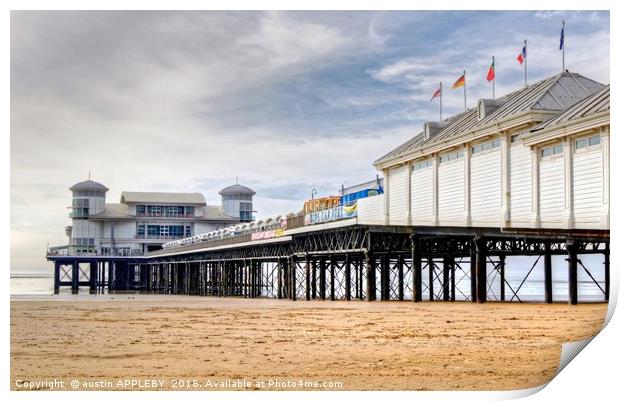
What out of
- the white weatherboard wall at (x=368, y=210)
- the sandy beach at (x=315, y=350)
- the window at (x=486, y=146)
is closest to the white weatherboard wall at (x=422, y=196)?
the window at (x=486, y=146)

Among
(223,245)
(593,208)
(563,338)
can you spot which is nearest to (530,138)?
(593,208)

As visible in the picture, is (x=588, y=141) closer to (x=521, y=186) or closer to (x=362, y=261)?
(x=521, y=186)

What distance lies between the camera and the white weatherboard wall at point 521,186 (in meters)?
27.7

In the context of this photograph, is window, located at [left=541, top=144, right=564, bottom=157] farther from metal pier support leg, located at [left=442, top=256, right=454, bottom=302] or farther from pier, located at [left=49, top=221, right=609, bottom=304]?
metal pier support leg, located at [left=442, top=256, right=454, bottom=302]

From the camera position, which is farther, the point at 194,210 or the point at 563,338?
the point at 194,210

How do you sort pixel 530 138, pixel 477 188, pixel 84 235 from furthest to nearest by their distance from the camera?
1. pixel 84 235
2. pixel 477 188
3. pixel 530 138

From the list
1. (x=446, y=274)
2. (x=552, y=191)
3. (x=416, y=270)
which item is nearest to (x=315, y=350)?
(x=552, y=191)

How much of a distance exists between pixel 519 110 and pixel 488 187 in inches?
109

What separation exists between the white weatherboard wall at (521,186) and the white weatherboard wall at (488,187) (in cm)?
129

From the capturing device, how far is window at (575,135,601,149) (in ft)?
77.5

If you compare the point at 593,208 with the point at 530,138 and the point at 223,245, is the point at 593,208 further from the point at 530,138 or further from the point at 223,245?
the point at 223,245

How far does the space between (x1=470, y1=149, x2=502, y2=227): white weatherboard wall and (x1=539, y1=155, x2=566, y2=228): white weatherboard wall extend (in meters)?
2.92

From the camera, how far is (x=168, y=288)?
335 ft
